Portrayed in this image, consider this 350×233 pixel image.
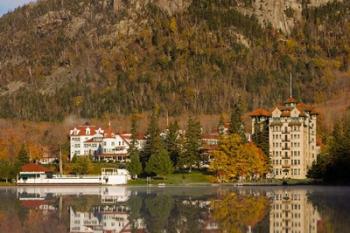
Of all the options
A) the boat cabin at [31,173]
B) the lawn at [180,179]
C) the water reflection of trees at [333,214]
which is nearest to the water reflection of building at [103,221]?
the water reflection of trees at [333,214]

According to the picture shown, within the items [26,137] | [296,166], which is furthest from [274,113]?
[26,137]

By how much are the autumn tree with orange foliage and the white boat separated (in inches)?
529

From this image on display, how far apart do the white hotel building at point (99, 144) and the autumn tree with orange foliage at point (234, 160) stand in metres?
29.5

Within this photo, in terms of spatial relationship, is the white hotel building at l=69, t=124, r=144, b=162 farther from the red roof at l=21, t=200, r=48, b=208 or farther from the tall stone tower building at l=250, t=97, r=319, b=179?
the red roof at l=21, t=200, r=48, b=208

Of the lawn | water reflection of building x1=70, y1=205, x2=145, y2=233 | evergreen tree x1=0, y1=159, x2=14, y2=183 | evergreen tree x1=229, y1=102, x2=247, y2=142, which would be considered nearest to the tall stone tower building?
evergreen tree x1=229, y1=102, x2=247, y2=142

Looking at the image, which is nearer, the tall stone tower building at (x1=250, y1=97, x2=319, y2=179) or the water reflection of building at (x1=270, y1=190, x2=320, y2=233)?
the water reflection of building at (x1=270, y1=190, x2=320, y2=233)

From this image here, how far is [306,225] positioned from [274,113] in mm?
84360

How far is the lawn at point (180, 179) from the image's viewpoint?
366ft

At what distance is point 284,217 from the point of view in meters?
48.9

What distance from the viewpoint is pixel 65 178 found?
118 metres

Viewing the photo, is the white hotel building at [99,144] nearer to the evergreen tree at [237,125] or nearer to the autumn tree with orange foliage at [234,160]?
the evergreen tree at [237,125]

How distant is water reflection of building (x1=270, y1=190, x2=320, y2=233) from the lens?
140 ft

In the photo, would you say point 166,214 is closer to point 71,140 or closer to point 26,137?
point 71,140

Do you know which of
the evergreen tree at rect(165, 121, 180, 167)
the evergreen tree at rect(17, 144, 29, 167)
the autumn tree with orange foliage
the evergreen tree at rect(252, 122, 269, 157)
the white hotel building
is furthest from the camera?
the white hotel building
